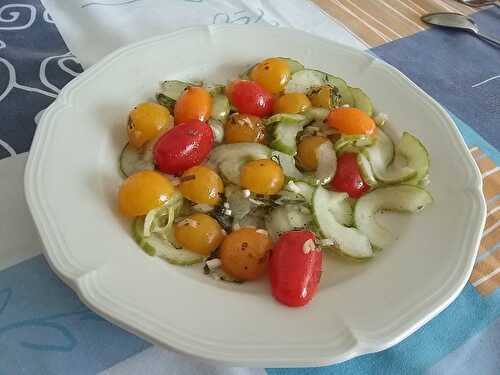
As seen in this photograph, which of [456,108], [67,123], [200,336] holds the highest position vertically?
[67,123]

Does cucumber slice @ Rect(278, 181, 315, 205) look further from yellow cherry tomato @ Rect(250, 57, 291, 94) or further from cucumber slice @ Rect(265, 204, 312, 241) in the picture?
yellow cherry tomato @ Rect(250, 57, 291, 94)

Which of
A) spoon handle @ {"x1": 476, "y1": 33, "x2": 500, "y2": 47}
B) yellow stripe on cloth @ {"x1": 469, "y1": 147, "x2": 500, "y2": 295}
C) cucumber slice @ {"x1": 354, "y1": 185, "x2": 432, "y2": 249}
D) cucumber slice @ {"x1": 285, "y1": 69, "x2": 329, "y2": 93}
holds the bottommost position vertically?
yellow stripe on cloth @ {"x1": 469, "y1": 147, "x2": 500, "y2": 295}

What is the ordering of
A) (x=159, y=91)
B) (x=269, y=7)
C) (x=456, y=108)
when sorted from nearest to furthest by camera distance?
(x=159, y=91) → (x=456, y=108) → (x=269, y=7)

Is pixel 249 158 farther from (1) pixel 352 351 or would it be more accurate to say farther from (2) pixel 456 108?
(2) pixel 456 108

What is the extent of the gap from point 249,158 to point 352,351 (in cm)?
43

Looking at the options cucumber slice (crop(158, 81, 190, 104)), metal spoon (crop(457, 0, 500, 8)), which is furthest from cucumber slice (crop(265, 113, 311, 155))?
metal spoon (crop(457, 0, 500, 8))

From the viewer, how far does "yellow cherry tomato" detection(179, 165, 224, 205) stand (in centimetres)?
96

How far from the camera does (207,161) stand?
1065 millimetres

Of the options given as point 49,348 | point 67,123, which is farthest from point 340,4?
point 49,348

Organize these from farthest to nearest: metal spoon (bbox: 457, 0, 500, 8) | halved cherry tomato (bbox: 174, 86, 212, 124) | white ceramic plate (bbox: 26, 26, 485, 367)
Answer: metal spoon (bbox: 457, 0, 500, 8) < halved cherry tomato (bbox: 174, 86, 212, 124) < white ceramic plate (bbox: 26, 26, 485, 367)

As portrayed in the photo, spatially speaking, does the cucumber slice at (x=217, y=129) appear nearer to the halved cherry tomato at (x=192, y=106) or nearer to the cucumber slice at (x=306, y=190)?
the halved cherry tomato at (x=192, y=106)

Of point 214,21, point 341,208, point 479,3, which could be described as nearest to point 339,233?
point 341,208

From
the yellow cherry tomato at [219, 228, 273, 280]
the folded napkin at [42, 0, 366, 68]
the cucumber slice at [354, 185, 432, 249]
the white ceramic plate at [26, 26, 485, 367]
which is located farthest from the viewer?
the folded napkin at [42, 0, 366, 68]

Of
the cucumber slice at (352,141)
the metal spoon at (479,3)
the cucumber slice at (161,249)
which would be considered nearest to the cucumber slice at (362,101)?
the cucumber slice at (352,141)
